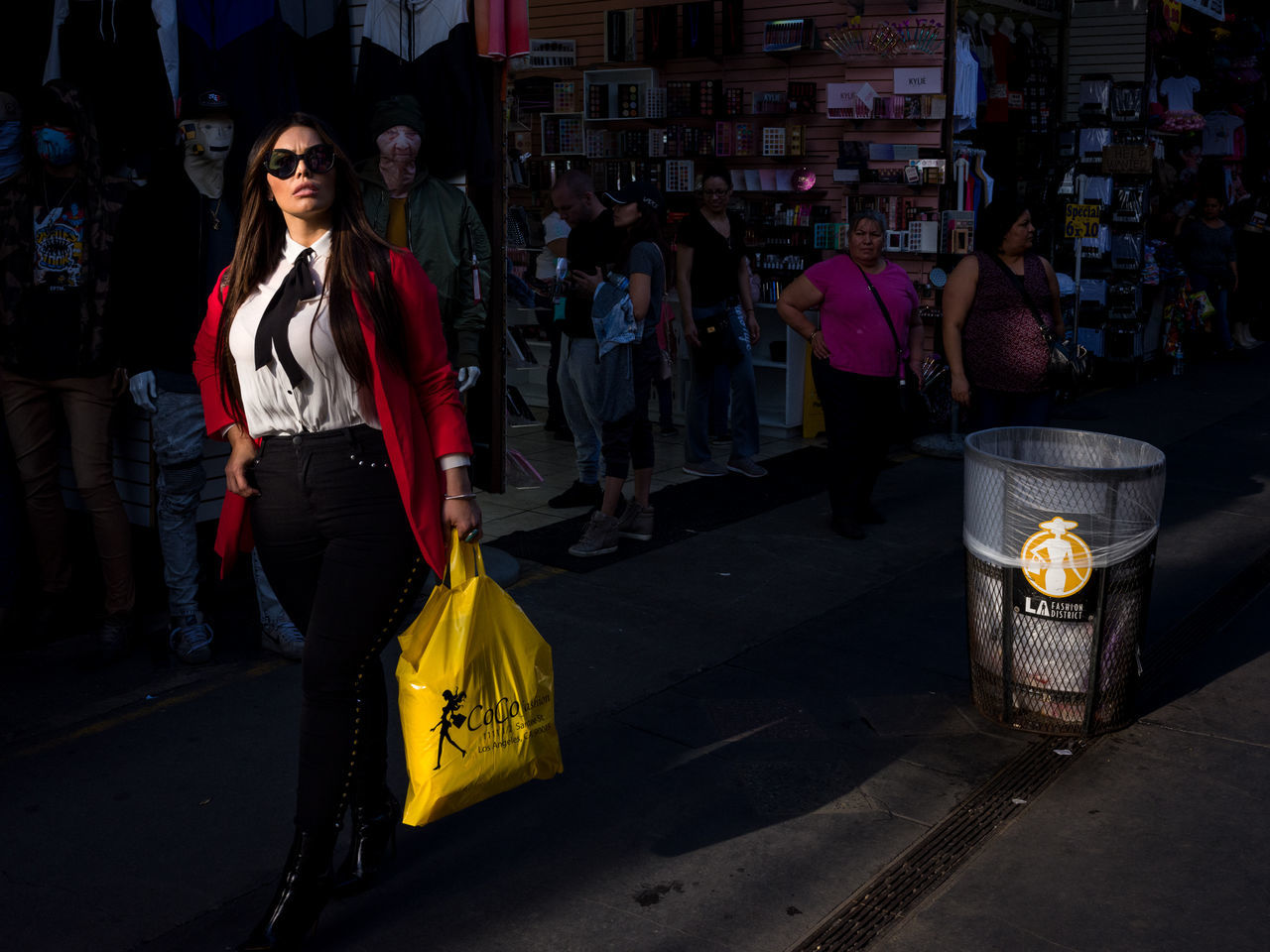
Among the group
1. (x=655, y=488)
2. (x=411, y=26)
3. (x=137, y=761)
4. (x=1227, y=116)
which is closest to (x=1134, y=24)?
(x=1227, y=116)

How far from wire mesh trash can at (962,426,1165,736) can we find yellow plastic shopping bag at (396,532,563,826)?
73.6 inches

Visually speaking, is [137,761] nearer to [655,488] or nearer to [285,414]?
[285,414]

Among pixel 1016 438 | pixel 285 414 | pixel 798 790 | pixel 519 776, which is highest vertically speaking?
pixel 285 414

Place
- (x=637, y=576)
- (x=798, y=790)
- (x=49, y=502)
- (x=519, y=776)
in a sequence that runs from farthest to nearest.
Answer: (x=637, y=576) → (x=49, y=502) → (x=798, y=790) → (x=519, y=776)

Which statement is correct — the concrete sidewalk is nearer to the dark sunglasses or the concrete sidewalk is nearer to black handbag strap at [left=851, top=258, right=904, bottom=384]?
black handbag strap at [left=851, top=258, right=904, bottom=384]

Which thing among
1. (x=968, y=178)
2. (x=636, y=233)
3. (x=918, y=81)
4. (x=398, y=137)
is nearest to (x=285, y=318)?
(x=398, y=137)

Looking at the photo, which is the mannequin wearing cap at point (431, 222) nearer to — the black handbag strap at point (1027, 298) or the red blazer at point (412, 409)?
the red blazer at point (412, 409)

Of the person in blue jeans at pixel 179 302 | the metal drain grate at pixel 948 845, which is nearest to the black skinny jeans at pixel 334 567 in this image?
the metal drain grate at pixel 948 845

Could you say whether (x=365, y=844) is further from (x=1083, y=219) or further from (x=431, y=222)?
(x=1083, y=219)

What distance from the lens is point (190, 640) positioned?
5.29 m

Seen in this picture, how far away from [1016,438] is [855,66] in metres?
5.98

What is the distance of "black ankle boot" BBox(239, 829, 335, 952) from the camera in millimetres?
3232

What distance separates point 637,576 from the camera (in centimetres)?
651

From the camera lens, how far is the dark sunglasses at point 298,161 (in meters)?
3.11
